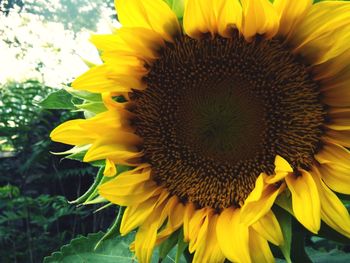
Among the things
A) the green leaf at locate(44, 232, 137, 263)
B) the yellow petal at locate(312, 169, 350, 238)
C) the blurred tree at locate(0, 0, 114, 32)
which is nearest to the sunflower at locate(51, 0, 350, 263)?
the yellow petal at locate(312, 169, 350, 238)

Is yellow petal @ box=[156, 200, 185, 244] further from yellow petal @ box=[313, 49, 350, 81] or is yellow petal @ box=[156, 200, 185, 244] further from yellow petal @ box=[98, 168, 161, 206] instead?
yellow petal @ box=[313, 49, 350, 81]

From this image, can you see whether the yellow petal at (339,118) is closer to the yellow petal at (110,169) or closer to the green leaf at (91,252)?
the yellow petal at (110,169)

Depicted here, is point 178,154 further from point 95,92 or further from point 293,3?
point 293,3

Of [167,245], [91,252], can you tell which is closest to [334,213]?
[167,245]

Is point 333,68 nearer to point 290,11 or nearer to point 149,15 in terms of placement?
point 290,11

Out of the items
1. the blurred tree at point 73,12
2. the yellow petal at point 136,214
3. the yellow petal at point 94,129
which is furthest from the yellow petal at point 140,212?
the blurred tree at point 73,12

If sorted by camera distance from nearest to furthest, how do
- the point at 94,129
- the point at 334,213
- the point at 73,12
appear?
1. the point at 334,213
2. the point at 94,129
3. the point at 73,12

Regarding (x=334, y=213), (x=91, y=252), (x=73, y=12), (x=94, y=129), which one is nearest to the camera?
(x=334, y=213)

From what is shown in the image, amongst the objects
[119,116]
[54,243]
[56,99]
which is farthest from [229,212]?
[54,243]
